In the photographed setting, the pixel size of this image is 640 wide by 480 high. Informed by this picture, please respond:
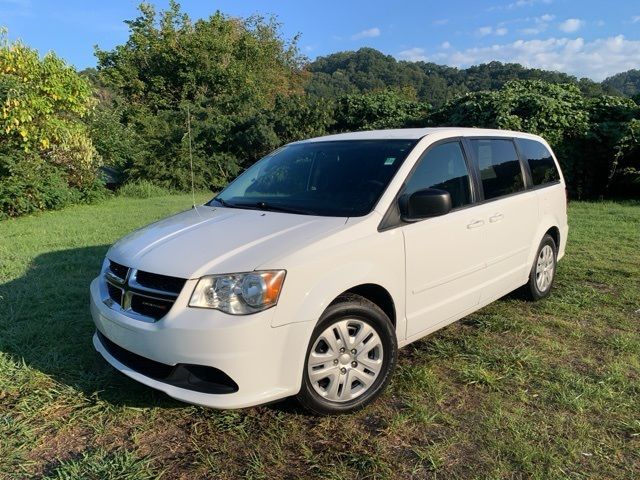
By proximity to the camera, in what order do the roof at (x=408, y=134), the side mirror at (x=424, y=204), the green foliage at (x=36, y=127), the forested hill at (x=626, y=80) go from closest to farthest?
the side mirror at (x=424, y=204)
the roof at (x=408, y=134)
the green foliage at (x=36, y=127)
the forested hill at (x=626, y=80)

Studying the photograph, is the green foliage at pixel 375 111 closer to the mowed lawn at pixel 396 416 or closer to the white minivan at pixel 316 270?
the white minivan at pixel 316 270

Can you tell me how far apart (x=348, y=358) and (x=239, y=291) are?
796 millimetres

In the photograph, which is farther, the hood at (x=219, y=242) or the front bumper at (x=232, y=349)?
the hood at (x=219, y=242)

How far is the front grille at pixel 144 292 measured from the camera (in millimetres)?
2812

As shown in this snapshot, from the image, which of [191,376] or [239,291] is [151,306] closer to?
[191,376]

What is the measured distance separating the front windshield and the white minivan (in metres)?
0.01

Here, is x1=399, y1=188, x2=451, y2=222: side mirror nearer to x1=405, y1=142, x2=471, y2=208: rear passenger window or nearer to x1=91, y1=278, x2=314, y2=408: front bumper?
x1=405, y1=142, x2=471, y2=208: rear passenger window

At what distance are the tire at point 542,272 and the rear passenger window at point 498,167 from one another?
74 cm

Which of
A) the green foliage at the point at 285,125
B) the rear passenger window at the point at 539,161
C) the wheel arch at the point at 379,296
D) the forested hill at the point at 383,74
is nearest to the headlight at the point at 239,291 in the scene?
the wheel arch at the point at 379,296

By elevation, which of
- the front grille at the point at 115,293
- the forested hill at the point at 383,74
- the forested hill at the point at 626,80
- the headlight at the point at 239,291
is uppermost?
the forested hill at the point at 383,74

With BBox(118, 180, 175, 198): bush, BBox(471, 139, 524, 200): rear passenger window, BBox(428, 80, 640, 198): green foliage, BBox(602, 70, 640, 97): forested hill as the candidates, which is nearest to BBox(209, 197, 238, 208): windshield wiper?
BBox(471, 139, 524, 200): rear passenger window

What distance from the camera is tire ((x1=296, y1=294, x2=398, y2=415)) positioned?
2.91 m

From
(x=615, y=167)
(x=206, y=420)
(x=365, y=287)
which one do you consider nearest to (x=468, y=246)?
(x=365, y=287)

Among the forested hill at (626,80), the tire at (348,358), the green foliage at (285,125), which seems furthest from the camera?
the forested hill at (626,80)
